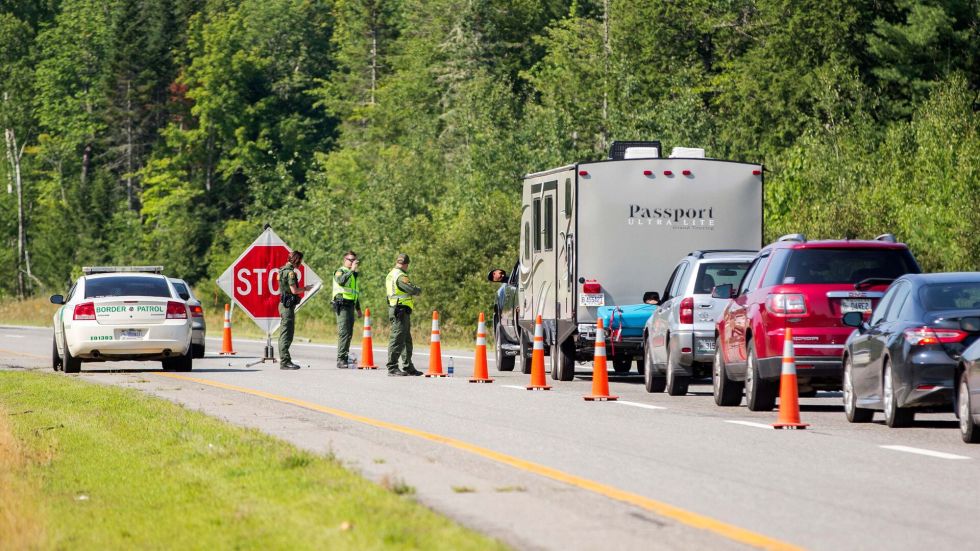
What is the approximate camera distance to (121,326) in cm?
2767

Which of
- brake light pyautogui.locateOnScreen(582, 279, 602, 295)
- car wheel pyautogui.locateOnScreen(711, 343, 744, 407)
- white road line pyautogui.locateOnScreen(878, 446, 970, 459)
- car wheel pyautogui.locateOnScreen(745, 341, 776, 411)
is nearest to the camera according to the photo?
white road line pyautogui.locateOnScreen(878, 446, 970, 459)

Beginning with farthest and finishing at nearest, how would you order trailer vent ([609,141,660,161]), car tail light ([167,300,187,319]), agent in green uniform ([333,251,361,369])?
agent in green uniform ([333,251,361,369]), car tail light ([167,300,187,319]), trailer vent ([609,141,660,161])

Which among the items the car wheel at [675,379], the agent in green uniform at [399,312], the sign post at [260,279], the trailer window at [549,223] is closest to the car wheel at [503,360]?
the agent in green uniform at [399,312]

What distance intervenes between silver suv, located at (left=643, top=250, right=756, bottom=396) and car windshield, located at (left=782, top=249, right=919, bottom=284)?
3.12 metres

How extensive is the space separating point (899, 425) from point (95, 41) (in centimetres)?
10550

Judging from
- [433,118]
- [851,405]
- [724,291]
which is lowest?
[851,405]

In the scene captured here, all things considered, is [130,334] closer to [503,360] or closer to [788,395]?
[503,360]

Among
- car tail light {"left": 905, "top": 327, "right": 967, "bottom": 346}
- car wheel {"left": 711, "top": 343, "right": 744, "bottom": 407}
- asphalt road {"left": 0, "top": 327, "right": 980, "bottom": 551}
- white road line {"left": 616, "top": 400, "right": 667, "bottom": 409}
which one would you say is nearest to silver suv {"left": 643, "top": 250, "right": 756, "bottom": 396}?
asphalt road {"left": 0, "top": 327, "right": 980, "bottom": 551}

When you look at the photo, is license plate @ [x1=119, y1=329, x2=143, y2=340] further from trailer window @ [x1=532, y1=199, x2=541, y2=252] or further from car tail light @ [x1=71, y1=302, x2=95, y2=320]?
trailer window @ [x1=532, y1=199, x2=541, y2=252]

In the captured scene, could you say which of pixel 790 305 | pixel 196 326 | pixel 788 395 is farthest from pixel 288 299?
pixel 788 395

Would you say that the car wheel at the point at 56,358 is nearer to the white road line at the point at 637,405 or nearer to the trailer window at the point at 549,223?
the trailer window at the point at 549,223

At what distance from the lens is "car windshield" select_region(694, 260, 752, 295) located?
22734mm

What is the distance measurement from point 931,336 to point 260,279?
16.9 m

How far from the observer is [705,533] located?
9.74 meters
